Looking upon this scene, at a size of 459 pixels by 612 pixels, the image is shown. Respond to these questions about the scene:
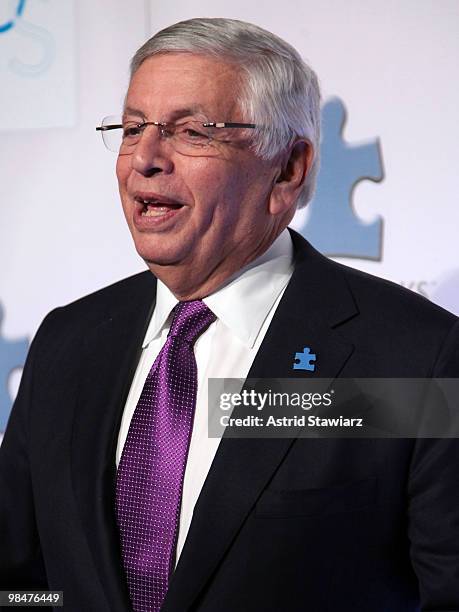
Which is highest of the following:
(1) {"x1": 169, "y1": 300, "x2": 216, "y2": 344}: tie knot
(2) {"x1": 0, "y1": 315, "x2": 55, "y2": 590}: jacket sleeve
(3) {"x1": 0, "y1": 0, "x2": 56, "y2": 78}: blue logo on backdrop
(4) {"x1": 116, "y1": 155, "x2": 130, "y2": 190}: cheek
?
(3) {"x1": 0, "y1": 0, "x2": 56, "y2": 78}: blue logo on backdrop

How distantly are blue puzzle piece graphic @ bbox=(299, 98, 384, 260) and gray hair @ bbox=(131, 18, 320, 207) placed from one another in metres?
0.61

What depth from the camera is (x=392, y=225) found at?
7.12ft

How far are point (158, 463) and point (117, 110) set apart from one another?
113 cm

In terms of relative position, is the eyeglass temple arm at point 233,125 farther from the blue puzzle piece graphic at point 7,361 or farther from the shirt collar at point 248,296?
the blue puzzle piece graphic at point 7,361

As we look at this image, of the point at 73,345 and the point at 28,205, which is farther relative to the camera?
the point at 28,205

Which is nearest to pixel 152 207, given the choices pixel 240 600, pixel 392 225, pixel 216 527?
pixel 216 527

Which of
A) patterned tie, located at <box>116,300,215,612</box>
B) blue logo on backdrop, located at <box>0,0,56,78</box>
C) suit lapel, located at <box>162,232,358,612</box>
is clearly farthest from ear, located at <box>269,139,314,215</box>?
blue logo on backdrop, located at <box>0,0,56,78</box>

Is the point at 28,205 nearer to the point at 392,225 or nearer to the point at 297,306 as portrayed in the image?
the point at 392,225

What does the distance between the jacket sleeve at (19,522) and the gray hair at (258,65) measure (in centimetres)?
62

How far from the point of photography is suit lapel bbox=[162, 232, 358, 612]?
1.40 metres

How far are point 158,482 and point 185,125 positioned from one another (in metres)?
0.54

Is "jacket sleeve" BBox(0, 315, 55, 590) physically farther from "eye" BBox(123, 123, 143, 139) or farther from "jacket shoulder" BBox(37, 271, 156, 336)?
"eye" BBox(123, 123, 143, 139)

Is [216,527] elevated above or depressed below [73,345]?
below

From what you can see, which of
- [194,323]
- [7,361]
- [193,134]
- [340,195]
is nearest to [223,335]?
[194,323]
